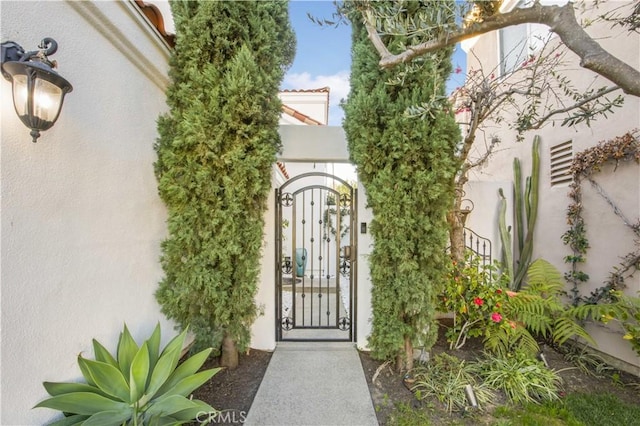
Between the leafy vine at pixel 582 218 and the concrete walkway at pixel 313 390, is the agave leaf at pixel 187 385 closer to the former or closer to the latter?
the concrete walkway at pixel 313 390

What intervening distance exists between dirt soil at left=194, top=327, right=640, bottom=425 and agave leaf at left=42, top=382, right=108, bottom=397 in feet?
3.91

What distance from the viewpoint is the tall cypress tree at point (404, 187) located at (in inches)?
129

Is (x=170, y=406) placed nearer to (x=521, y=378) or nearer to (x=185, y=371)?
(x=185, y=371)

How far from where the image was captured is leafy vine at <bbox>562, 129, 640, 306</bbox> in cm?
371

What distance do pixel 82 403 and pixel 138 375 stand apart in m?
0.35

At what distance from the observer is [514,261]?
5.62 m

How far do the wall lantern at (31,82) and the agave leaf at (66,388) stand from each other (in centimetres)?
180

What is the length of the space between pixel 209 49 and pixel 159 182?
177 cm

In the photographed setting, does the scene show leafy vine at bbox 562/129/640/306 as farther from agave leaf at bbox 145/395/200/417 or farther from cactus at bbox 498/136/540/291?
agave leaf at bbox 145/395/200/417

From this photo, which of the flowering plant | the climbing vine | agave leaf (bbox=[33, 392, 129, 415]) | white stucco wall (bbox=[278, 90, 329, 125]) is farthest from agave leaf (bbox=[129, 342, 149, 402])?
white stucco wall (bbox=[278, 90, 329, 125])

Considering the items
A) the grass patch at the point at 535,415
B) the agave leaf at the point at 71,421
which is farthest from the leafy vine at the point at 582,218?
the agave leaf at the point at 71,421

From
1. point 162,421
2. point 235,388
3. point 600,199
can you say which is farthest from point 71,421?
point 600,199

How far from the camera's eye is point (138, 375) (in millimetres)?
2145

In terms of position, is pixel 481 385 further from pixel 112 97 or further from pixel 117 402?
pixel 112 97
